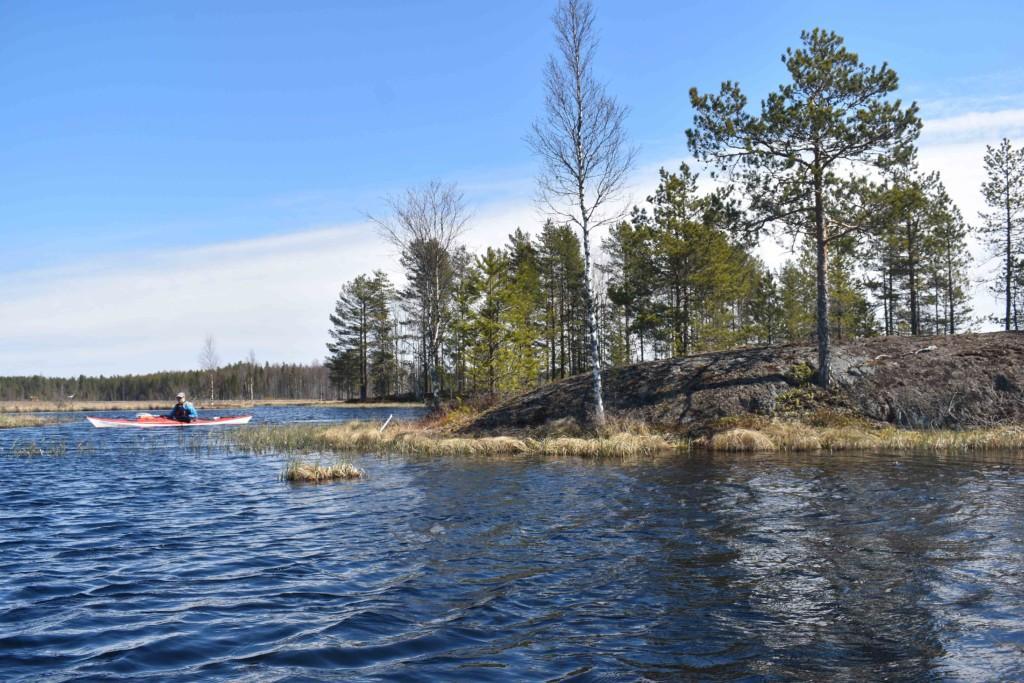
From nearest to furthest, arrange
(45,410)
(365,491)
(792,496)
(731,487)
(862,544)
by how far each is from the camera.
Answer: (862,544) < (792,496) < (731,487) < (365,491) < (45,410)

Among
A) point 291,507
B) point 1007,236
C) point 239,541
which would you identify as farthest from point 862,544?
point 1007,236

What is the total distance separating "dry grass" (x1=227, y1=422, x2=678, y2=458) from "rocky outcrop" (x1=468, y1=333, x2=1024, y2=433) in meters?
2.52

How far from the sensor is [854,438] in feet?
68.8

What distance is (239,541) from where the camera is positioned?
11.0 meters

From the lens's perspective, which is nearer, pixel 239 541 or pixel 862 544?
pixel 862 544

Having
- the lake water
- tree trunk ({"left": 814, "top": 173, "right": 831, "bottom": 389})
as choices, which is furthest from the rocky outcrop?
the lake water

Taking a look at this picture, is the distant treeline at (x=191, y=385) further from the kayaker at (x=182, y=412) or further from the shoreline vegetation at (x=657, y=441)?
the shoreline vegetation at (x=657, y=441)

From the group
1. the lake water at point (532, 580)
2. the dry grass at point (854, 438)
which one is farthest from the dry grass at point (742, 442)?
the lake water at point (532, 580)

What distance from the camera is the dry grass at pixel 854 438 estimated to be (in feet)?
64.2

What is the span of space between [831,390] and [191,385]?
4660 inches

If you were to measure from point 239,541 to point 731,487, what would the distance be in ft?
31.9

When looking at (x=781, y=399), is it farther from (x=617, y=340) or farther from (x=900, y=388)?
(x=617, y=340)

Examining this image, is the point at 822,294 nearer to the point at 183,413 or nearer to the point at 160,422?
the point at 183,413

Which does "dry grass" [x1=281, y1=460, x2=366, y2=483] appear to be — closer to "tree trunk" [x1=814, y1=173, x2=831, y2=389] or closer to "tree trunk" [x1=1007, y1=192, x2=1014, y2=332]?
"tree trunk" [x1=814, y1=173, x2=831, y2=389]
